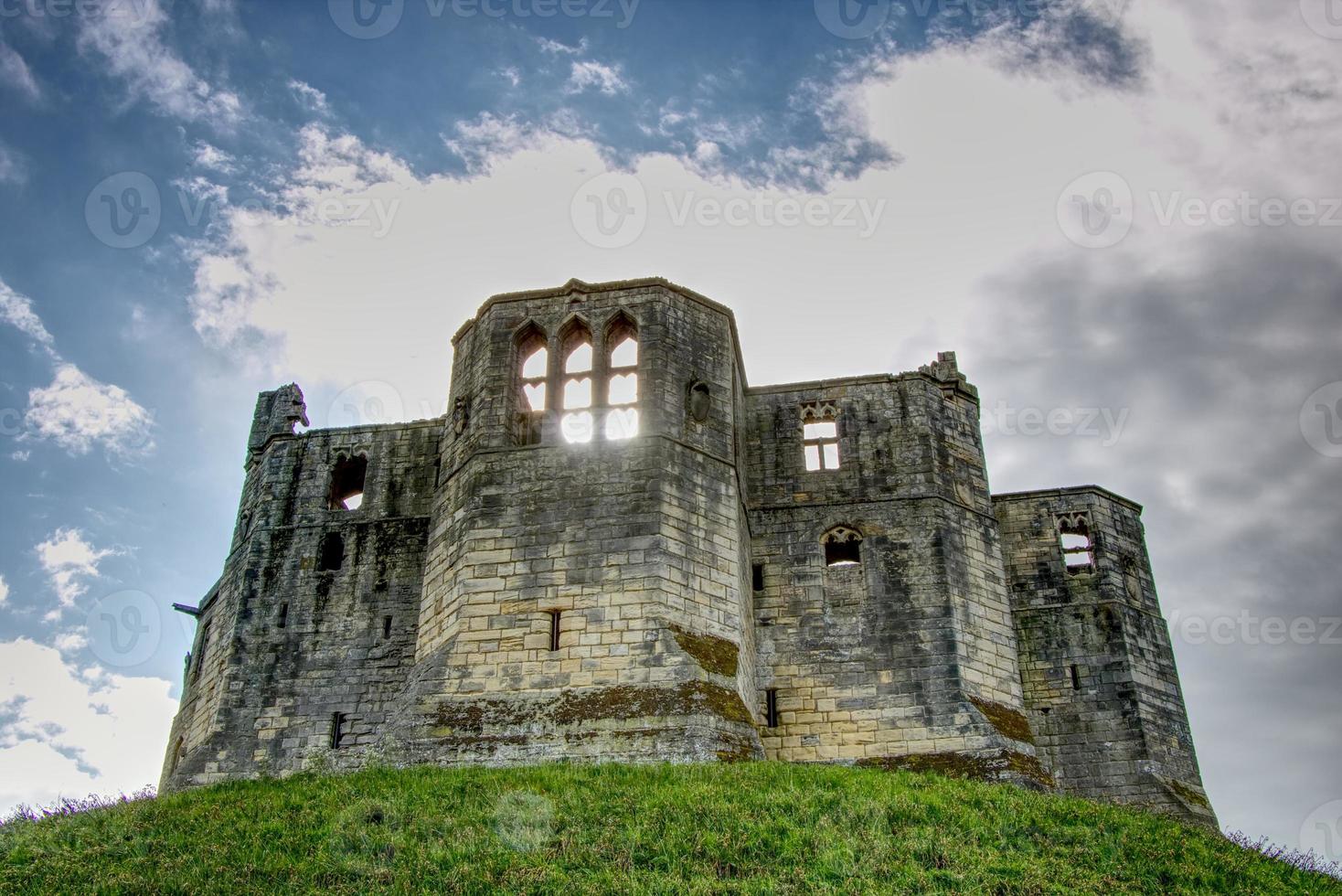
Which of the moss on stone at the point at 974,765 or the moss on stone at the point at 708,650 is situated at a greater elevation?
the moss on stone at the point at 708,650

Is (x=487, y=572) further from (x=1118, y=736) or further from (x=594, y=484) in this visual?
(x=1118, y=736)

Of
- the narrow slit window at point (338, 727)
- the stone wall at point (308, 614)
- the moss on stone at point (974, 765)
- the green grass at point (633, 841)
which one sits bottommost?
the green grass at point (633, 841)

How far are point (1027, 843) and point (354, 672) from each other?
1445 centimetres

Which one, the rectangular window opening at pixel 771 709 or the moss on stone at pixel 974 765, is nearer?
the moss on stone at pixel 974 765

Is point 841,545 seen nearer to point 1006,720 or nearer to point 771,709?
point 771,709

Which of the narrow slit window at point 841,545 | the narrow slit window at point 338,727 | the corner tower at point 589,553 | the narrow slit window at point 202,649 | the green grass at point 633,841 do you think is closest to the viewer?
the green grass at point 633,841

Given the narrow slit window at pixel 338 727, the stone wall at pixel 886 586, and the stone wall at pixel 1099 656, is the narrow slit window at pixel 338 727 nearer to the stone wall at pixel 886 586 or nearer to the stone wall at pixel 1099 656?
the stone wall at pixel 886 586

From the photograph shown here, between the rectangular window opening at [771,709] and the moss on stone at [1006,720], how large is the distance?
3494 mm

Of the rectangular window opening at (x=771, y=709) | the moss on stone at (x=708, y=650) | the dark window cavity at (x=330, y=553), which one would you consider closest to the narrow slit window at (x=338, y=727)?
the dark window cavity at (x=330, y=553)

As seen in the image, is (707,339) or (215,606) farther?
(215,606)

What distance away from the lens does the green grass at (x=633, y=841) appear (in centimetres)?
1443

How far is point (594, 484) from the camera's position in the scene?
2292 centimetres

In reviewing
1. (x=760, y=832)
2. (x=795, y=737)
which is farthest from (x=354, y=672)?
(x=760, y=832)

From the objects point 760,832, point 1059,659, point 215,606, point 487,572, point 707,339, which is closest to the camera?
point 760,832
